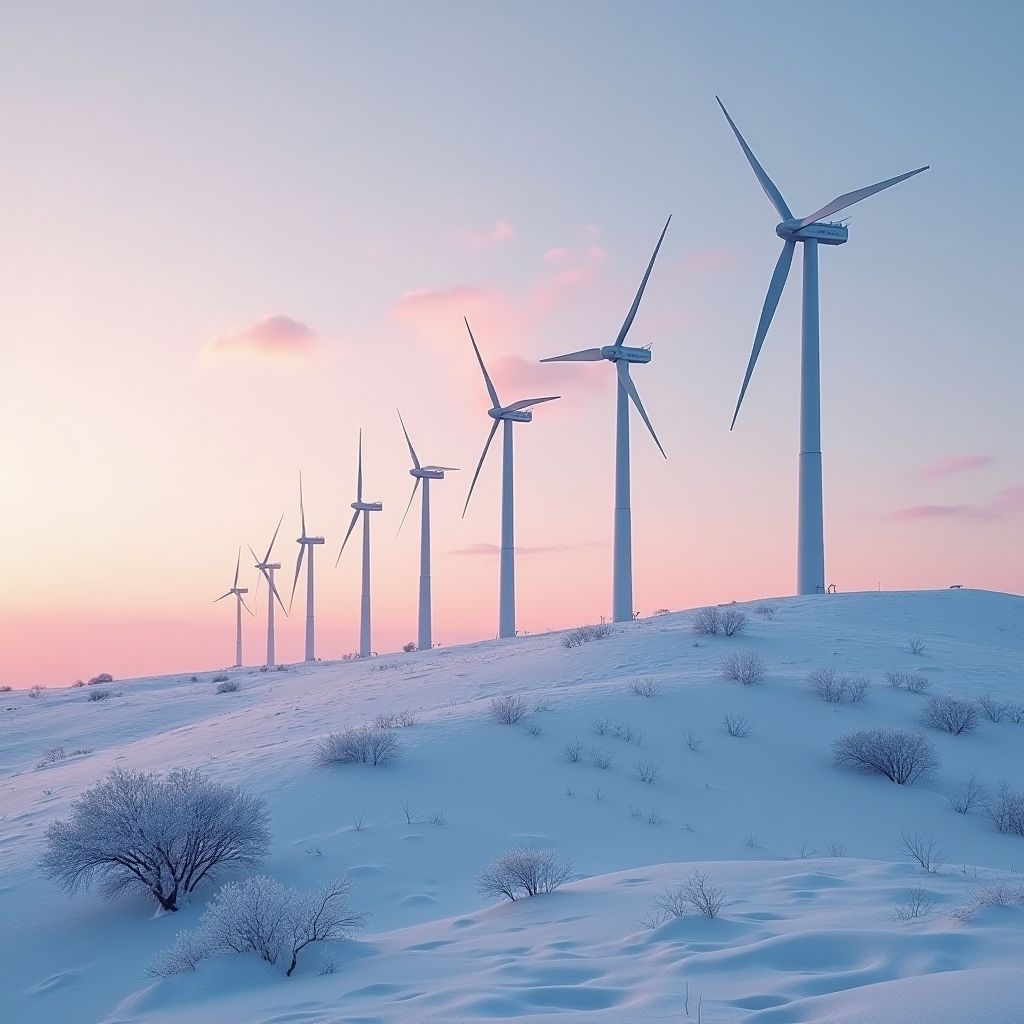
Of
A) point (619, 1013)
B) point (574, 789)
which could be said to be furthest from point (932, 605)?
point (619, 1013)

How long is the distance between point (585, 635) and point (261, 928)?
21630 millimetres

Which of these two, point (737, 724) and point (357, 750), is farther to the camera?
point (737, 724)

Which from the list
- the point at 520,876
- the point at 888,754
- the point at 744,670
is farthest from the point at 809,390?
the point at 520,876

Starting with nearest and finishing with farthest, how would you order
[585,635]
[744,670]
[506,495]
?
[744,670] → [585,635] → [506,495]

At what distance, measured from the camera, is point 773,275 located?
133 feet

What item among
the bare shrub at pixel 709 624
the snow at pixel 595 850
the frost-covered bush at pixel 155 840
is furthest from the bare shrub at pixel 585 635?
the frost-covered bush at pixel 155 840

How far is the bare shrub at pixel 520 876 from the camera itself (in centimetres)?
1012

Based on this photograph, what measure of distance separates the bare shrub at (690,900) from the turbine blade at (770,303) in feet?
103

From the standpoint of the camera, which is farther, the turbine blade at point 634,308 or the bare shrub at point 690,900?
the turbine blade at point 634,308

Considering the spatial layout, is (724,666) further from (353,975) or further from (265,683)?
(265,683)

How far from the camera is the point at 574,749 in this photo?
16.6m

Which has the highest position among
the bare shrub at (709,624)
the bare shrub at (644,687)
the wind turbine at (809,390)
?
the wind turbine at (809,390)

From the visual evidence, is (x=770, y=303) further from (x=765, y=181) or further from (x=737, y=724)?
(x=737, y=724)

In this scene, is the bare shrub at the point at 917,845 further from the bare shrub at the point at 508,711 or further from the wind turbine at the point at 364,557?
the wind turbine at the point at 364,557
